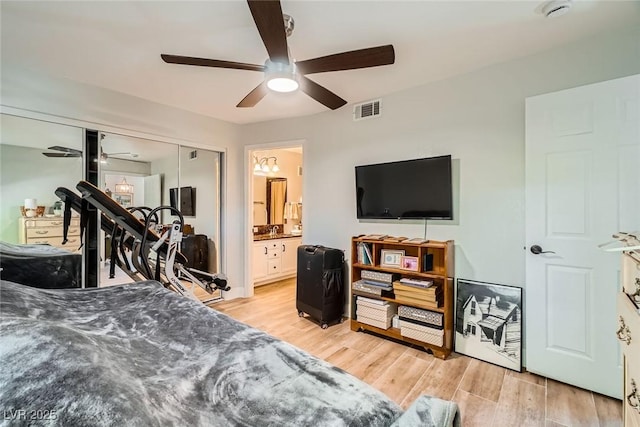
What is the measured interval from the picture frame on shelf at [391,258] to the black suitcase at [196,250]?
247 cm

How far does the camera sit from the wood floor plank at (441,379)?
6.55ft

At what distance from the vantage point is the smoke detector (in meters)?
1.70

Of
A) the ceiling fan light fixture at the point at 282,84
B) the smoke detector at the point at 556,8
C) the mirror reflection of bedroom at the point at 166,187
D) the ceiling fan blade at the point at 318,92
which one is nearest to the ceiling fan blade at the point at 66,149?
the mirror reflection of bedroom at the point at 166,187

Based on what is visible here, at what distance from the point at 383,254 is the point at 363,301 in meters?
0.53

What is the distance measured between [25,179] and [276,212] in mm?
3699

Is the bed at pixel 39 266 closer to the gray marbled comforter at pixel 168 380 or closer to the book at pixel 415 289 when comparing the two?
the gray marbled comforter at pixel 168 380

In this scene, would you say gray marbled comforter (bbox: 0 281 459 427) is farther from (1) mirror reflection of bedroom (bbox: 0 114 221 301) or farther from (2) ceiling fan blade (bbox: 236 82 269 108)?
(2) ceiling fan blade (bbox: 236 82 269 108)

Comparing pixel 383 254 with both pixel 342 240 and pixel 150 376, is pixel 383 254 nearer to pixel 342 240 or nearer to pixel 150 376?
pixel 342 240

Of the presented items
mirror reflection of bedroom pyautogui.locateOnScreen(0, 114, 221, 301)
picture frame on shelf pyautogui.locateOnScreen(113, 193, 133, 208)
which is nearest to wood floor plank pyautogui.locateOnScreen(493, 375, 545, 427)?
mirror reflection of bedroom pyautogui.locateOnScreen(0, 114, 221, 301)

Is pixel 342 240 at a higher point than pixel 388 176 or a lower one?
lower

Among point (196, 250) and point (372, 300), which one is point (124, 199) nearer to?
point (196, 250)

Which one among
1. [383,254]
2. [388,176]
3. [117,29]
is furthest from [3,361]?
[388,176]

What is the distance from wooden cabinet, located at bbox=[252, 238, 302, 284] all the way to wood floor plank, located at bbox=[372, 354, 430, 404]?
2.72 m

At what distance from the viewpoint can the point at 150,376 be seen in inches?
34.6
